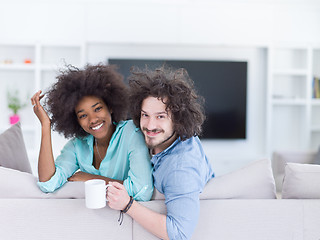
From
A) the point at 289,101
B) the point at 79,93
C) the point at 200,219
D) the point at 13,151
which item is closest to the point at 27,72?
the point at 13,151

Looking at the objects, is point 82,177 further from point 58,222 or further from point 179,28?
point 179,28

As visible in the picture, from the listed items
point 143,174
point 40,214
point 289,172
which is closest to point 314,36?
point 289,172

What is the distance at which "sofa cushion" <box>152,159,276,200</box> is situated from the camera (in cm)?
121

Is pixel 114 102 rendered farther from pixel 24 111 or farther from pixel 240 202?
pixel 24 111

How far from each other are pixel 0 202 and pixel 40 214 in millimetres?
161

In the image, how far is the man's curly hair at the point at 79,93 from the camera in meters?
1.50

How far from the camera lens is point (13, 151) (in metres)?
1.67

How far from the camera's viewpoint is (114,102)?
5.30ft

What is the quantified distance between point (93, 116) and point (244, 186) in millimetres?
764

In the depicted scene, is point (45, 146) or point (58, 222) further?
point (45, 146)

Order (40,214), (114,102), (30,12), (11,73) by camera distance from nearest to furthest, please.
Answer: (40,214), (114,102), (30,12), (11,73)

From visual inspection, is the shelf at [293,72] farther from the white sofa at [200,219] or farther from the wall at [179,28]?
the white sofa at [200,219]

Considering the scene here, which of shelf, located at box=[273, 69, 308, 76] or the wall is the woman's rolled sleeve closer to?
the wall

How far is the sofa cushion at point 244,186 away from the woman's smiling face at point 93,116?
45cm
